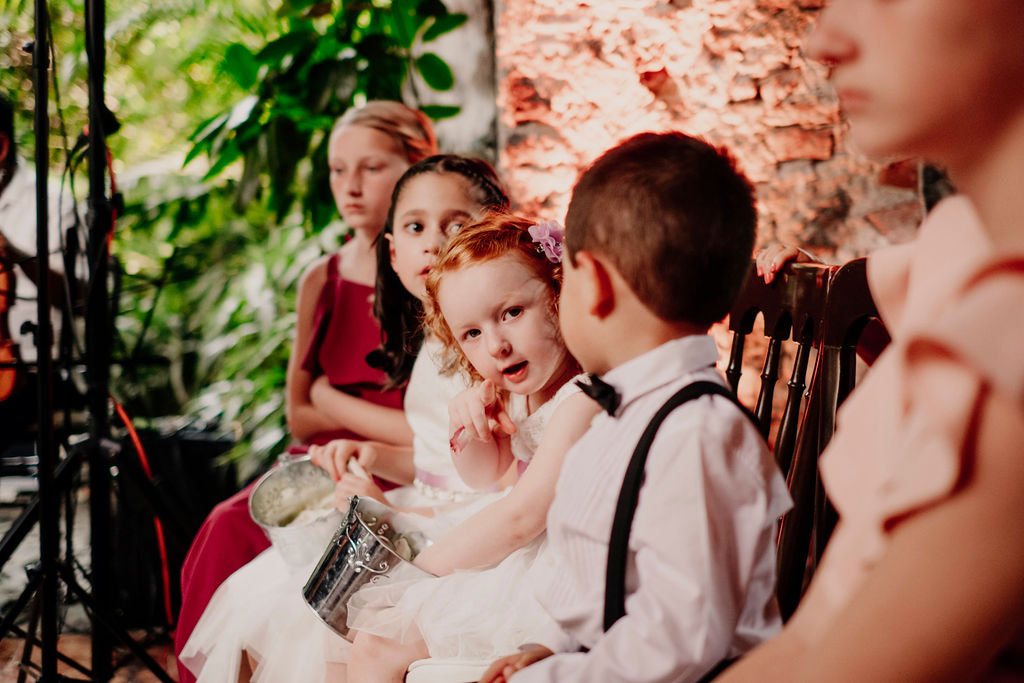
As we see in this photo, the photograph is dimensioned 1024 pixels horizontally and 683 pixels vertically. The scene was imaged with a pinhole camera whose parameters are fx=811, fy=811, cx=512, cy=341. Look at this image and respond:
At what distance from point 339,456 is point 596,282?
876mm

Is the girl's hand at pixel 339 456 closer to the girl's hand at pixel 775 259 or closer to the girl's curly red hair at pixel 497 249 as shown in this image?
the girl's curly red hair at pixel 497 249

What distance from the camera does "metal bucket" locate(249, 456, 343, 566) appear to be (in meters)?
1.43

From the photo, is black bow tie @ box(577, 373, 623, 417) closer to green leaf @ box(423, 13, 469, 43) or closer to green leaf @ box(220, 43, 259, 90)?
green leaf @ box(423, 13, 469, 43)

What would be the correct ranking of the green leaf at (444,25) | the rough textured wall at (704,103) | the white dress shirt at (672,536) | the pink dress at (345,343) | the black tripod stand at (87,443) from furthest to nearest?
1. the green leaf at (444,25)
2. the rough textured wall at (704,103)
3. the pink dress at (345,343)
4. the black tripod stand at (87,443)
5. the white dress shirt at (672,536)

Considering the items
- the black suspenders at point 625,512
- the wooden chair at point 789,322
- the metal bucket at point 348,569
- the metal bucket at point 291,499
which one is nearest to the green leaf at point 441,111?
the metal bucket at point 291,499

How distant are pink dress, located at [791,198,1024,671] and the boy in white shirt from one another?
12 centimetres

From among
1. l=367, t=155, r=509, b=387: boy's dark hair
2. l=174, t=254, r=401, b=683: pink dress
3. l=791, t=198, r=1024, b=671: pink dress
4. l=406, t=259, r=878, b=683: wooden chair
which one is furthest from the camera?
l=174, t=254, r=401, b=683: pink dress

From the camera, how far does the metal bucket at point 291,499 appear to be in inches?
56.4

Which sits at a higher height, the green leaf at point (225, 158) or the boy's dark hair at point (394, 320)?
the green leaf at point (225, 158)

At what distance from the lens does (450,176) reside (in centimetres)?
157

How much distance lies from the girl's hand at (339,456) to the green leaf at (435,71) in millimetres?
1547

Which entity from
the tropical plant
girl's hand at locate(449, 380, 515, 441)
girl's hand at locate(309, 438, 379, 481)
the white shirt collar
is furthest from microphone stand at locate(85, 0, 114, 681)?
the white shirt collar

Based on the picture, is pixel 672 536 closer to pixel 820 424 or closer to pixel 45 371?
pixel 820 424

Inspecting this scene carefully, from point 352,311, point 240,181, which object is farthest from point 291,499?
point 240,181
